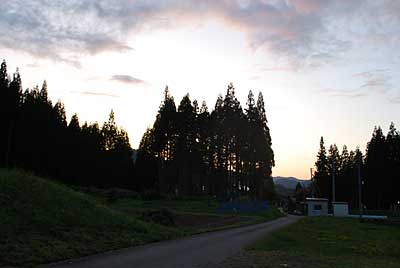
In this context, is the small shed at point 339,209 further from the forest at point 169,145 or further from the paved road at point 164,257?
the paved road at point 164,257

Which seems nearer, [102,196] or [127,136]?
[102,196]

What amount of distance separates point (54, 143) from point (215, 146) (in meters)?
24.6

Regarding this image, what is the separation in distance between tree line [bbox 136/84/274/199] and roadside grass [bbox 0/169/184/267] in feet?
156

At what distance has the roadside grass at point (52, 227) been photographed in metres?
13.1

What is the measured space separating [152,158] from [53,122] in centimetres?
2170

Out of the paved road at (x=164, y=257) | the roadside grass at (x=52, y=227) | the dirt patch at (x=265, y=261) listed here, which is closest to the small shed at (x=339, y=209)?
the roadside grass at (x=52, y=227)

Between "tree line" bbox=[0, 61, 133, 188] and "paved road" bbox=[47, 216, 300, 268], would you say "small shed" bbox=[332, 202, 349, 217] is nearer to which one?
"tree line" bbox=[0, 61, 133, 188]

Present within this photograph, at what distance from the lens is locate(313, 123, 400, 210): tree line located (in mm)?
83562

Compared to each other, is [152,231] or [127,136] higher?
[127,136]

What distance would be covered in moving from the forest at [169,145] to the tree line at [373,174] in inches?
628

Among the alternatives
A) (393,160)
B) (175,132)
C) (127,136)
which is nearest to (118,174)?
(127,136)

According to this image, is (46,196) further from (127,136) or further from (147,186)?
(127,136)

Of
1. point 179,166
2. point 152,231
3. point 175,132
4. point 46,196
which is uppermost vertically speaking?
point 175,132

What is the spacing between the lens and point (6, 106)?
62.7 m
